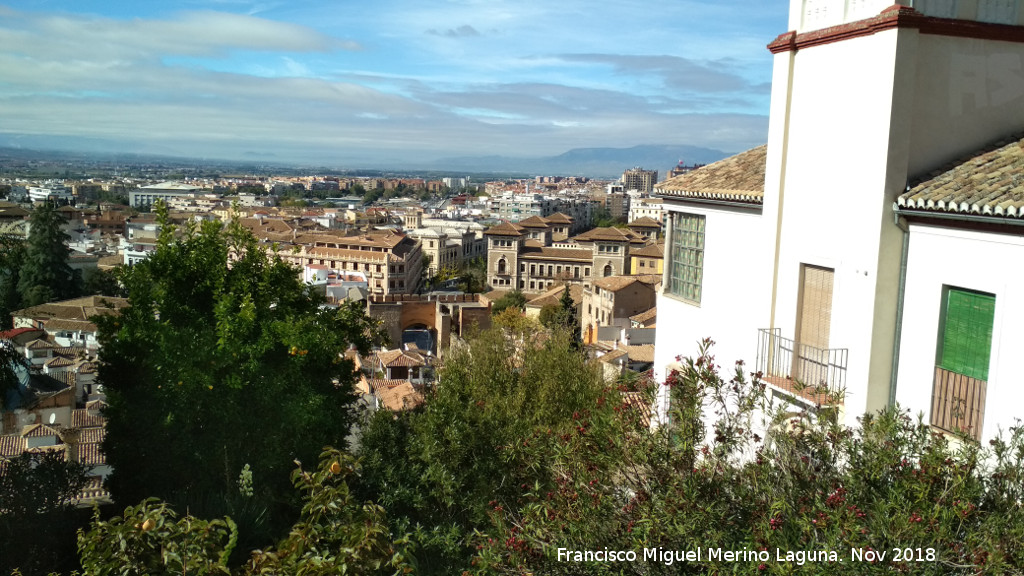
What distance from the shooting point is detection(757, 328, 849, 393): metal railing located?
20.7ft

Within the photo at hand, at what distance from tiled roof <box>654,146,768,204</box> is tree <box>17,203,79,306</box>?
145 ft

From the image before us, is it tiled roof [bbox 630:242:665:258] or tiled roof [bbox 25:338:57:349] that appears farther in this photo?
tiled roof [bbox 630:242:665:258]

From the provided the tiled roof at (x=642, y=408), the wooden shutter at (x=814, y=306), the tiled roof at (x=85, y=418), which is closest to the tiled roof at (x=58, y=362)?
the tiled roof at (x=85, y=418)

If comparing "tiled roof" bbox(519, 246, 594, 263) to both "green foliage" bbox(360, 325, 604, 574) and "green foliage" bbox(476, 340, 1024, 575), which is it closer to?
"green foliage" bbox(360, 325, 604, 574)

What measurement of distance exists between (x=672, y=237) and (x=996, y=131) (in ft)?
11.2

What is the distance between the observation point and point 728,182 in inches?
316

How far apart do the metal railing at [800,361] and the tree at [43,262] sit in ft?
150

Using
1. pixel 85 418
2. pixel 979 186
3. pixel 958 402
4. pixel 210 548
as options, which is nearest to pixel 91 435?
pixel 85 418

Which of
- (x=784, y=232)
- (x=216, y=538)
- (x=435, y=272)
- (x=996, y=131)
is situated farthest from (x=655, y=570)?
(x=435, y=272)

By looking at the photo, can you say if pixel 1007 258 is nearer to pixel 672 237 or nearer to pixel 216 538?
pixel 672 237

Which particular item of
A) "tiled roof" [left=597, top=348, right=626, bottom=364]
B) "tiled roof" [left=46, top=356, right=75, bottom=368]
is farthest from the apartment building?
"tiled roof" [left=46, top=356, right=75, bottom=368]

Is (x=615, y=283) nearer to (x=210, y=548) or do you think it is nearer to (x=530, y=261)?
(x=530, y=261)

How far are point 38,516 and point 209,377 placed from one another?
2286mm

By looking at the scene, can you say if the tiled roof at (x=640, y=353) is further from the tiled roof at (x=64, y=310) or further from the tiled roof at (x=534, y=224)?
the tiled roof at (x=534, y=224)
